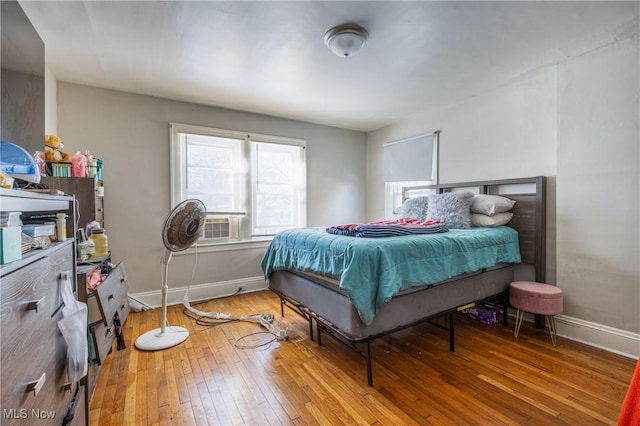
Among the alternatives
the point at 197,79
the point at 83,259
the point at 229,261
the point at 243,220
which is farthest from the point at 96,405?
the point at 197,79

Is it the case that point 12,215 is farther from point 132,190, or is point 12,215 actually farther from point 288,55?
point 132,190

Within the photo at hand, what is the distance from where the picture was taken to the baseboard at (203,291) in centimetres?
313

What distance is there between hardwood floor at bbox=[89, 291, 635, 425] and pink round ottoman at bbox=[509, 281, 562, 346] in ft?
0.80

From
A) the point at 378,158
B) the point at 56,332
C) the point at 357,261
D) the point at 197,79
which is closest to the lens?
the point at 56,332

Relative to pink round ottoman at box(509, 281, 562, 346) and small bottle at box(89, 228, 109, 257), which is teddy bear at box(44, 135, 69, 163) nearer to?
small bottle at box(89, 228, 109, 257)

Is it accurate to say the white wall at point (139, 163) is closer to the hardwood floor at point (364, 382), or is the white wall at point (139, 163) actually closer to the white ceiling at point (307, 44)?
the white ceiling at point (307, 44)

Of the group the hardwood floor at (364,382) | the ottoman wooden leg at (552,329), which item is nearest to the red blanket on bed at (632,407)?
the hardwood floor at (364,382)

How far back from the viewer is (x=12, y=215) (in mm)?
793

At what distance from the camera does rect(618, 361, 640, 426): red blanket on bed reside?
2.64 ft

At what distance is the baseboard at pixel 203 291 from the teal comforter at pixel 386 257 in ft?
4.15

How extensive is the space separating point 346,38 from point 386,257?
1544 mm

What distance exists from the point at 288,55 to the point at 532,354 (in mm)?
3053

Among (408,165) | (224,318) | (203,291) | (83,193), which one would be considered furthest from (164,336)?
(408,165)

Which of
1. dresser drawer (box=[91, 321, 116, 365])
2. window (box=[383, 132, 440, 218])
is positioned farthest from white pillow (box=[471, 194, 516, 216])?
dresser drawer (box=[91, 321, 116, 365])
